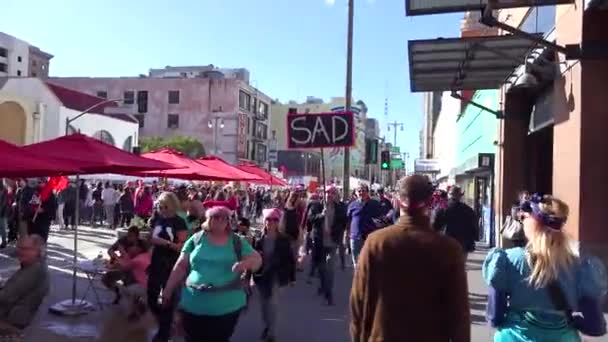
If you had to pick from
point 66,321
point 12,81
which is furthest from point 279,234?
point 12,81

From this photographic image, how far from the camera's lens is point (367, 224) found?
10516 mm

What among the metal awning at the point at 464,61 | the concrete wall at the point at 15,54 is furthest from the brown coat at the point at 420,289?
the concrete wall at the point at 15,54

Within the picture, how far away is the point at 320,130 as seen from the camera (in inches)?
422

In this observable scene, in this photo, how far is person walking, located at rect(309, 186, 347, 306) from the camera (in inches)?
400

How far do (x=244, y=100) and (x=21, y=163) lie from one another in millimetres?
71795

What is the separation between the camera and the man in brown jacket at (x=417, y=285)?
3.22 metres

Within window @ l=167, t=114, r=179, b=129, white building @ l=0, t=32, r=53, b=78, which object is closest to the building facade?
window @ l=167, t=114, r=179, b=129

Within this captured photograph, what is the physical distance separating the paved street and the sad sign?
2.47 m

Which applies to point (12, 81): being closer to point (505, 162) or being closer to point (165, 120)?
point (165, 120)

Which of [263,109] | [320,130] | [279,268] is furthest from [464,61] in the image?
[263,109]

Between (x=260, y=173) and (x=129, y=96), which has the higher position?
(x=129, y=96)

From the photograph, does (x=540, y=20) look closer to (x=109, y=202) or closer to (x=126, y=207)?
(x=126, y=207)

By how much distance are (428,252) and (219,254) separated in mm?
2228

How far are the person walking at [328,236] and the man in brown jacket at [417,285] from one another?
6.74 meters
